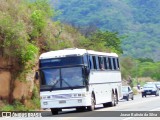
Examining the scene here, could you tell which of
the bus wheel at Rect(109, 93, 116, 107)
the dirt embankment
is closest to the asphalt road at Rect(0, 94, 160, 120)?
the bus wheel at Rect(109, 93, 116, 107)

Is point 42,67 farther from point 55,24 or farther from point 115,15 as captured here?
A: point 115,15

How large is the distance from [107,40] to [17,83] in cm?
3908

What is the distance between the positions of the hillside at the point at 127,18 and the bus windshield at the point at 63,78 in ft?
395

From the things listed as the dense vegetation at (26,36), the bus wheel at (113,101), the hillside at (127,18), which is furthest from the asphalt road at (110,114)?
the hillside at (127,18)

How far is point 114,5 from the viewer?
17288 centimetres

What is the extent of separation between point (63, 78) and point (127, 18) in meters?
144

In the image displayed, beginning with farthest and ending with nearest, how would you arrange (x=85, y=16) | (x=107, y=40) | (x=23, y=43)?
(x=85, y=16) < (x=107, y=40) < (x=23, y=43)

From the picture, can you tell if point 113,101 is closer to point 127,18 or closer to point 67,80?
point 67,80

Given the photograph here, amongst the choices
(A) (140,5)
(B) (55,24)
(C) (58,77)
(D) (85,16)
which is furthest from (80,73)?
(A) (140,5)

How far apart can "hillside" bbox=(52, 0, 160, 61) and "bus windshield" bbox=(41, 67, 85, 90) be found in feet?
395

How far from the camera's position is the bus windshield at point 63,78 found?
1067 inches

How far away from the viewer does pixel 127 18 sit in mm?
169500

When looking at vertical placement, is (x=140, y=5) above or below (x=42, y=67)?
above

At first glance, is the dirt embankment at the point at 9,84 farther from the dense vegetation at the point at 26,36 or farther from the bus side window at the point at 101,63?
the bus side window at the point at 101,63
